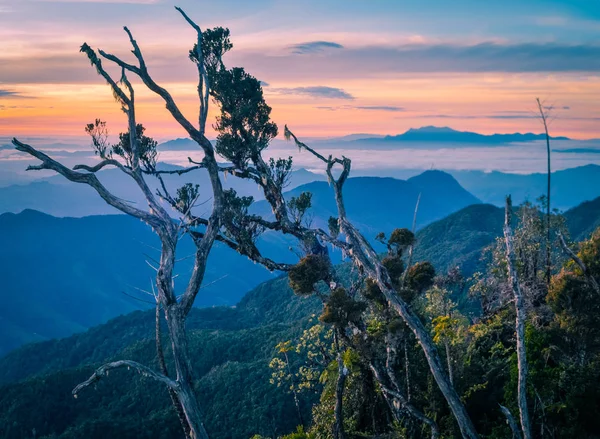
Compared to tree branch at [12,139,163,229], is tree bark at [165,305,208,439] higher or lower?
lower

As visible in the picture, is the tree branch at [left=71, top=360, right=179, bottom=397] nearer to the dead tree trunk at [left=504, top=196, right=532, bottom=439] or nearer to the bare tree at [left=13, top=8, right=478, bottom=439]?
the bare tree at [left=13, top=8, right=478, bottom=439]

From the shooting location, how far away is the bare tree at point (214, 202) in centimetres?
838

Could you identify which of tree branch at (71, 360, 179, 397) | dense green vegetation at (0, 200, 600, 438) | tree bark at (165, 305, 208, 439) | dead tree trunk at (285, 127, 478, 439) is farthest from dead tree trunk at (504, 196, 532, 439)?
tree branch at (71, 360, 179, 397)

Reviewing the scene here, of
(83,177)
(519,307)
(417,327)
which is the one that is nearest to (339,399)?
(417,327)

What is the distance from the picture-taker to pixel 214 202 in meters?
9.70

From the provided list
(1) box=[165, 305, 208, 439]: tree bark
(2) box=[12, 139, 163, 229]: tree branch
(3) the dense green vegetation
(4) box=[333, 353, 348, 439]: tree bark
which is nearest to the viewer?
(1) box=[165, 305, 208, 439]: tree bark

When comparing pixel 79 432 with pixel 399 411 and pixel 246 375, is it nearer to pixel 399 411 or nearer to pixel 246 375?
pixel 246 375

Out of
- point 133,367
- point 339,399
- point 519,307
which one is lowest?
point 339,399

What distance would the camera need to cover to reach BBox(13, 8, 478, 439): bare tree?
8375 mm

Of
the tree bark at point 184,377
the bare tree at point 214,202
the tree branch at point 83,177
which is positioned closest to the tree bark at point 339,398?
the bare tree at point 214,202

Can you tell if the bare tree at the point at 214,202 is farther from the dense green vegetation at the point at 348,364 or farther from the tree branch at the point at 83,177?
the dense green vegetation at the point at 348,364

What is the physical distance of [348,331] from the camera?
14570 millimetres

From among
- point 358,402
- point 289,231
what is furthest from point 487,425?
point 289,231

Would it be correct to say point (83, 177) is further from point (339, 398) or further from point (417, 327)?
point (339, 398)
